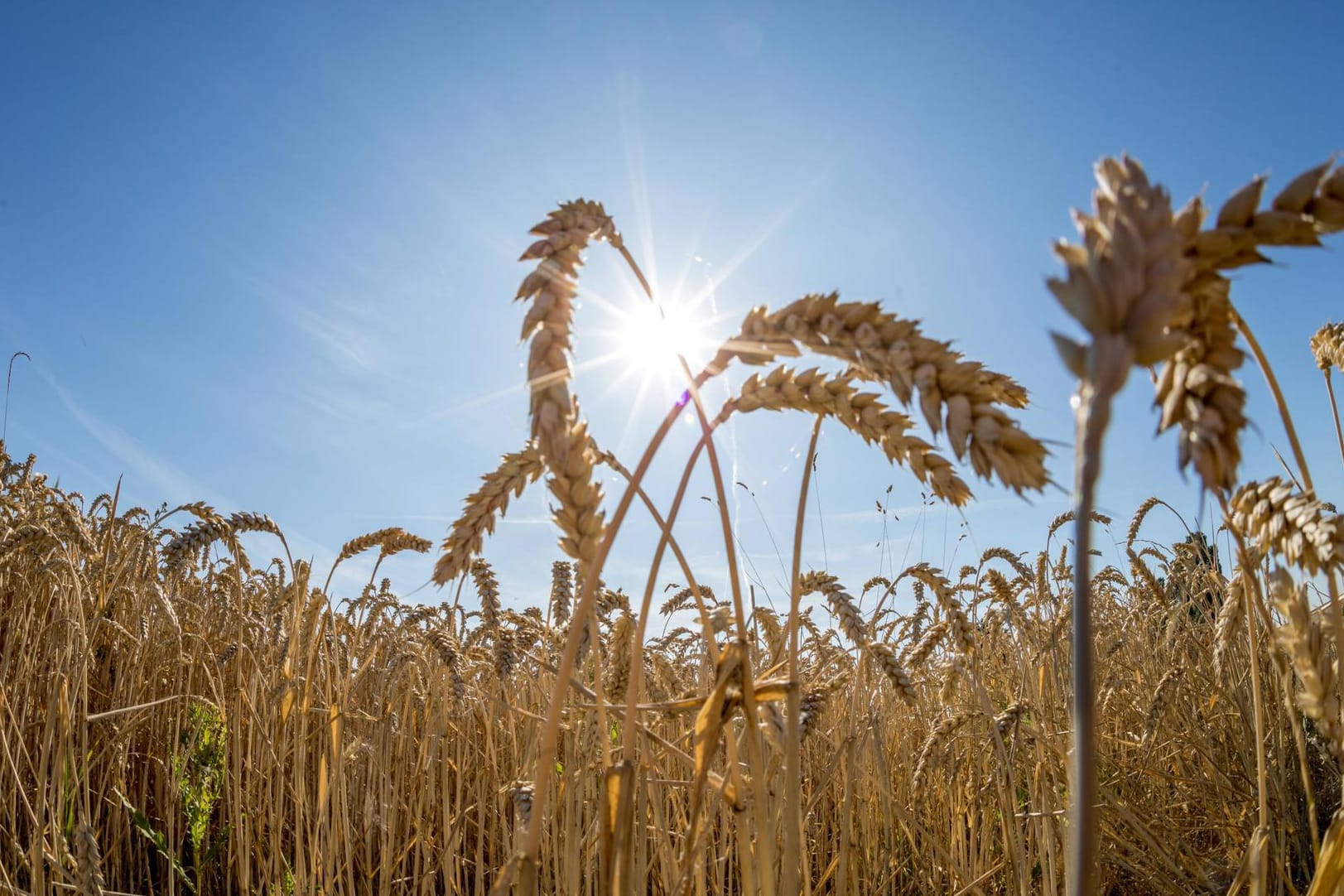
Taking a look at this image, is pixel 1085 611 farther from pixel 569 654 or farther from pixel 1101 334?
pixel 569 654

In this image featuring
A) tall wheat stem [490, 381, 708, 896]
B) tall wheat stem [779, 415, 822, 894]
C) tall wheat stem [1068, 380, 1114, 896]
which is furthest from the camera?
tall wheat stem [779, 415, 822, 894]

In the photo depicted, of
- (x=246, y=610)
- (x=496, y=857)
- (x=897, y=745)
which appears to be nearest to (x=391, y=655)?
(x=496, y=857)

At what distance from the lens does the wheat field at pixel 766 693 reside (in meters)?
0.65

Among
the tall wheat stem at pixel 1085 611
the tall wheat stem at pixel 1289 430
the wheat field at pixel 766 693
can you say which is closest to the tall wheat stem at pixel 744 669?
the wheat field at pixel 766 693

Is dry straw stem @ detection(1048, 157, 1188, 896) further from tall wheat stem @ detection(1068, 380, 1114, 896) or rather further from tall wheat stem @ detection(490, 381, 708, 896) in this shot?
tall wheat stem @ detection(490, 381, 708, 896)

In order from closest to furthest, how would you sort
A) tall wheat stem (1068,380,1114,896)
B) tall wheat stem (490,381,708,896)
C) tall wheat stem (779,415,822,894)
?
1. tall wheat stem (1068,380,1114,896)
2. tall wheat stem (490,381,708,896)
3. tall wheat stem (779,415,822,894)

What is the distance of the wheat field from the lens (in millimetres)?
648

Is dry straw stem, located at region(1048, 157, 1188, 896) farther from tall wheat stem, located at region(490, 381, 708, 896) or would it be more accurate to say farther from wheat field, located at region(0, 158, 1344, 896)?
tall wheat stem, located at region(490, 381, 708, 896)

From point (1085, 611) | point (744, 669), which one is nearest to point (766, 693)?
point (744, 669)

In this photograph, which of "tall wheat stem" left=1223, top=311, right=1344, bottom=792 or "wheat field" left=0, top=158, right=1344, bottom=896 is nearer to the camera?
"wheat field" left=0, top=158, right=1344, bottom=896

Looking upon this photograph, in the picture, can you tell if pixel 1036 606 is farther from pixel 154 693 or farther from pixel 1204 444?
pixel 154 693

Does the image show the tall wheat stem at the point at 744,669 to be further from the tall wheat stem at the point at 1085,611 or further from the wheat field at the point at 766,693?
the tall wheat stem at the point at 1085,611

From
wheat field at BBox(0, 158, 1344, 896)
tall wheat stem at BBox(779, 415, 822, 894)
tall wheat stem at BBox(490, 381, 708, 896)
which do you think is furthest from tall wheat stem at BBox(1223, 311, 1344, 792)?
tall wheat stem at BBox(490, 381, 708, 896)

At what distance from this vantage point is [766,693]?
1.15 m
